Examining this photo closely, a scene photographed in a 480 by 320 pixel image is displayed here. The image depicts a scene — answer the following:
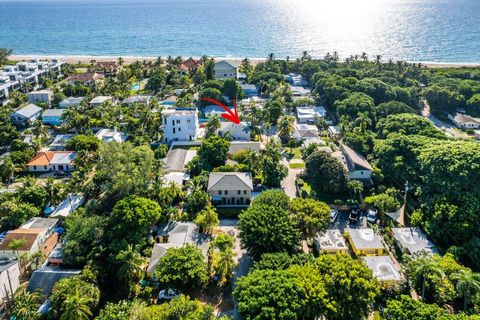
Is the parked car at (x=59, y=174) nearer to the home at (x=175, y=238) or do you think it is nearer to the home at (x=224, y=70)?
the home at (x=175, y=238)

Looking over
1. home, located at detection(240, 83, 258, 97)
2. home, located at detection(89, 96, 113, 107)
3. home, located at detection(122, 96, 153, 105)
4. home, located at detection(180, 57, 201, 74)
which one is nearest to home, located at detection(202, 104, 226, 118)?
home, located at detection(240, 83, 258, 97)

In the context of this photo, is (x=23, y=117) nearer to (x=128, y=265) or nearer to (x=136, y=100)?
(x=136, y=100)

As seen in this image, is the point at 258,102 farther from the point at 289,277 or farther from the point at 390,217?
the point at 289,277

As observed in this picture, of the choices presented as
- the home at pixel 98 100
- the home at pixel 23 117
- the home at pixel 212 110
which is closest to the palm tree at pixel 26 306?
the home at pixel 23 117

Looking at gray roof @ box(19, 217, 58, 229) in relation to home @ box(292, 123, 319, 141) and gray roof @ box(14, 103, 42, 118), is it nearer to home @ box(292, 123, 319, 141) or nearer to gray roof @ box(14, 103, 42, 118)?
gray roof @ box(14, 103, 42, 118)

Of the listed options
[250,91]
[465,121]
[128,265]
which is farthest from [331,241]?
[250,91]

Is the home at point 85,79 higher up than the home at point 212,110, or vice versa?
the home at point 85,79
